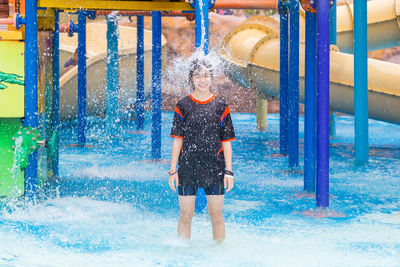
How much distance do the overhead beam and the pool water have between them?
1883 millimetres

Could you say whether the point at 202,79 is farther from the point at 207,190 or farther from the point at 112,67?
the point at 112,67

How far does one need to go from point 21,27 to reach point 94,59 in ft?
23.9

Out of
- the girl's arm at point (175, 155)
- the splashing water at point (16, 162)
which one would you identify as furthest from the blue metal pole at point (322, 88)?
the splashing water at point (16, 162)

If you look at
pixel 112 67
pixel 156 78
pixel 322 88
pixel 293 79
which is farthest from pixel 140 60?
pixel 322 88

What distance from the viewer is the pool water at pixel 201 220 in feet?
13.6

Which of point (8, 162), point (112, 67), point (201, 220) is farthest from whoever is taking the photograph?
point (112, 67)

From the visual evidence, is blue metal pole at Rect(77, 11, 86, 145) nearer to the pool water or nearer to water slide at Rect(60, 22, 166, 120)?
the pool water

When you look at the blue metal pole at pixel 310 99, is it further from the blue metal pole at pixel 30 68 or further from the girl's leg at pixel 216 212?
the blue metal pole at pixel 30 68

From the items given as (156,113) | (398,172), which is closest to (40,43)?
(156,113)

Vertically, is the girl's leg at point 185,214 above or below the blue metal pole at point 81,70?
below

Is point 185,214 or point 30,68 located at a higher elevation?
point 30,68

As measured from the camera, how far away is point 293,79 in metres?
7.44

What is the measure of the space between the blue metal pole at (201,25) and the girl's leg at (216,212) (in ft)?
5.34

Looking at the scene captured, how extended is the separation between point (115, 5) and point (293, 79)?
2540mm
